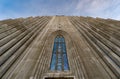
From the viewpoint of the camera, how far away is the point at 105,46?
7.79m

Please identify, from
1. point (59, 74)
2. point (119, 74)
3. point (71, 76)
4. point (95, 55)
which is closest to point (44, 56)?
point (59, 74)

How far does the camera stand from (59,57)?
8.32m

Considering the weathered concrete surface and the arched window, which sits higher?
the weathered concrete surface

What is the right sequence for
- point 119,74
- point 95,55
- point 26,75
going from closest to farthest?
point 119,74 < point 26,75 < point 95,55

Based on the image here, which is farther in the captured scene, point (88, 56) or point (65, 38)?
point (65, 38)

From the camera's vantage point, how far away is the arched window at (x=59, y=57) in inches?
285

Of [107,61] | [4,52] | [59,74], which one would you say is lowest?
[59,74]

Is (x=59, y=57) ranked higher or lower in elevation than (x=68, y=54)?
lower

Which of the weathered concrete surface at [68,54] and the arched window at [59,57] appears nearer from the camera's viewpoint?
the weathered concrete surface at [68,54]

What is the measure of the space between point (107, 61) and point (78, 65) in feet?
5.21

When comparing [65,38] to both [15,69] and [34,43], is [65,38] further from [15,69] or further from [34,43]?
[15,69]

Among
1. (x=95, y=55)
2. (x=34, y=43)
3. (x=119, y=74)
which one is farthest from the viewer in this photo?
(x=34, y=43)

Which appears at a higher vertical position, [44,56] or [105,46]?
[105,46]

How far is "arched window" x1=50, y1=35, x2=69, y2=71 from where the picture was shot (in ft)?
23.7
